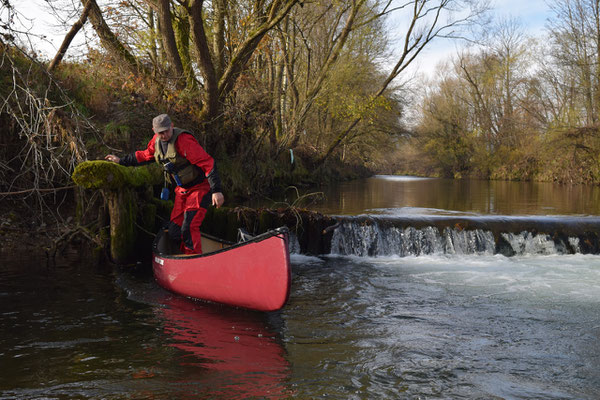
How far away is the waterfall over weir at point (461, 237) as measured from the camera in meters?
9.24

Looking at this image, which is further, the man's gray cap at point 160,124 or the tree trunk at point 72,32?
the tree trunk at point 72,32

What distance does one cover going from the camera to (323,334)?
15.5 feet

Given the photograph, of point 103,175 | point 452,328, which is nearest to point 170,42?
point 103,175

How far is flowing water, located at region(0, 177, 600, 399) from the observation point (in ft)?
11.6

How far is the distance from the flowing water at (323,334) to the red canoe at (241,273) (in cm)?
19

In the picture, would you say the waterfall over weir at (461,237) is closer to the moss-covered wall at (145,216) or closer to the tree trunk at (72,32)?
the moss-covered wall at (145,216)

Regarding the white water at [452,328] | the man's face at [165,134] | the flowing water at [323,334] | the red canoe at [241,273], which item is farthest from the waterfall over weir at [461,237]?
the man's face at [165,134]

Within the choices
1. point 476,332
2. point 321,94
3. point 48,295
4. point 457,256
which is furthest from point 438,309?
point 321,94

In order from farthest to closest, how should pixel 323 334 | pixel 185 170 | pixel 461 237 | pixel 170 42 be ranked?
pixel 170 42 < pixel 461 237 < pixel 185 170 < pixel 323 334

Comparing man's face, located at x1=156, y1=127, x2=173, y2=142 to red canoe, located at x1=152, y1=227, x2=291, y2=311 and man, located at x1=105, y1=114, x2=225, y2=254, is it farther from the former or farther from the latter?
red canoe, located at x1=152, y1=227, x2=291, y2=311

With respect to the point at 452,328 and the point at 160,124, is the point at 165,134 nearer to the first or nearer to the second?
the point at 160,124

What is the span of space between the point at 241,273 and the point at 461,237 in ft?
18.5

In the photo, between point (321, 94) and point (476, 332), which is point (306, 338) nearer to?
point (476, 332)

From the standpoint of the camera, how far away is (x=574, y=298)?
243 inches
